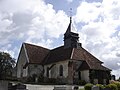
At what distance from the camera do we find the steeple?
4652 cm

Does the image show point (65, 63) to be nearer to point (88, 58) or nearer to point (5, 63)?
point (88, 58)

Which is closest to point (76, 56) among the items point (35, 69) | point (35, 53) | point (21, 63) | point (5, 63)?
point (35, 69)

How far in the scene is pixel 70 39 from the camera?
46625 millimetres

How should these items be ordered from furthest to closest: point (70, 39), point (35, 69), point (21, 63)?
point (21, 63), point (35, 69), point (70, 39)

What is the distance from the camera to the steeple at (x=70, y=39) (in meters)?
46.5

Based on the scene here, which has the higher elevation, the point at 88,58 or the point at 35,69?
the point at 88,58

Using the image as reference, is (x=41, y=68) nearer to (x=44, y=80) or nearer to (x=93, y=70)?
(x=44, y=80)

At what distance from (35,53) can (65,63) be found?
9741 millimetres

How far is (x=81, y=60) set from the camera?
1698 inches

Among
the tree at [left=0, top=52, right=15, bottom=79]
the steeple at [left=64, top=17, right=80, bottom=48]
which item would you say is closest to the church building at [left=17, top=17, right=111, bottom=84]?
the steeple at [left=64, top=17, right=80, bottom=48]

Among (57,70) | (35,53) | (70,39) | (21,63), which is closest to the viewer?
(57,70)

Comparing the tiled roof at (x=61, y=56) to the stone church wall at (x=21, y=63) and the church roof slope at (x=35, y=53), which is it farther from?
the stone church wall at (x=21, y=63)

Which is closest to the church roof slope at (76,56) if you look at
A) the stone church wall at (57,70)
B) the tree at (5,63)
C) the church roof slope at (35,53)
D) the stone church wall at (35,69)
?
the stone church wall at (57,70)

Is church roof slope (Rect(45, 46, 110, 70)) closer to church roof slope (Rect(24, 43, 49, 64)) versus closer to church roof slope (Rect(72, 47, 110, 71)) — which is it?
church roof slope (Rect(72, 47, 110, 71))
